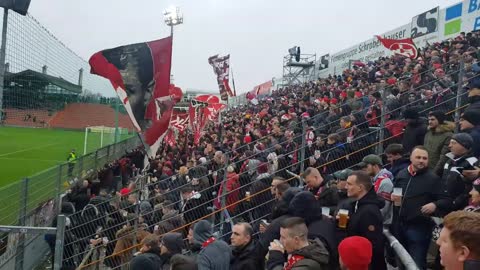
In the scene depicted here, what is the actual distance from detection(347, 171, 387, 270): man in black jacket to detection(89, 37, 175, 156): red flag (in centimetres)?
523

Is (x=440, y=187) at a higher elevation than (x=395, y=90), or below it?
below

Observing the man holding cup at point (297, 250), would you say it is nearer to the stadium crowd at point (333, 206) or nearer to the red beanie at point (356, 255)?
the stadium crowd at point (333, 206)

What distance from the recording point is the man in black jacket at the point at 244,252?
4562 millimetres

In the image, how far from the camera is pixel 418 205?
4.79 meters

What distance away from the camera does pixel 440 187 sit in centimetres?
481

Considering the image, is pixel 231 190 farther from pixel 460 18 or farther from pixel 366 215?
pixel 460 18

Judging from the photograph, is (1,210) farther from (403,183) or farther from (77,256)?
(403,183)

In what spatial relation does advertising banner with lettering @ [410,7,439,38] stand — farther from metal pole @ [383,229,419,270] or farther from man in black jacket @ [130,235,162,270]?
man in black jacket @ [130,235,162,270]

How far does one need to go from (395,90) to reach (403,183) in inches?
202

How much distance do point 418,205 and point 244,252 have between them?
175cm

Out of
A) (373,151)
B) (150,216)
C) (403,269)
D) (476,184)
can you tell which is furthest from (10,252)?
(476,184)

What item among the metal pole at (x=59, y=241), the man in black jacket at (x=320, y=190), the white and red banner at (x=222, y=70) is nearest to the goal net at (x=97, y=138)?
the white and red banner at (x=222, y=70)

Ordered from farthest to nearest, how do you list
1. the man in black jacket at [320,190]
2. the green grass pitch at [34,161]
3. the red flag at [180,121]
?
the red flag at [180,121] < the green grass pitch at [34,161] < the man in black jacket at [320,190]

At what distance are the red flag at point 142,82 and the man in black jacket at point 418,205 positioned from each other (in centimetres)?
519
